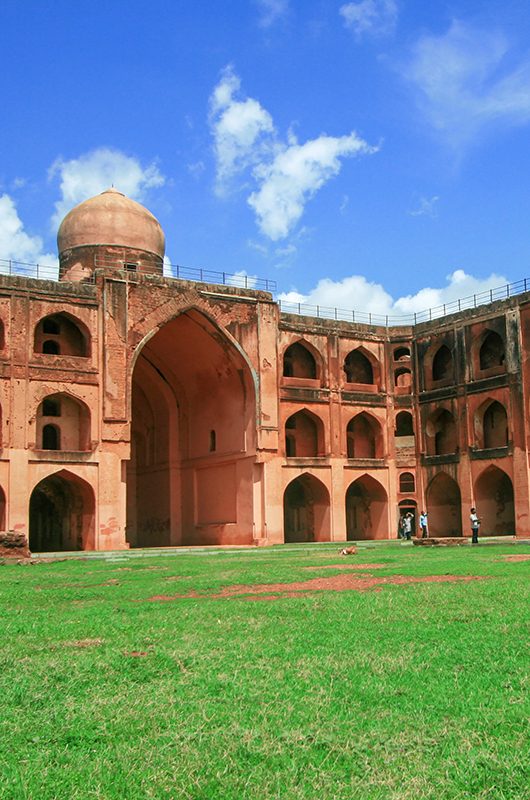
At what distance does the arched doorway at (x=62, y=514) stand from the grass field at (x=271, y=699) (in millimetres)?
21488

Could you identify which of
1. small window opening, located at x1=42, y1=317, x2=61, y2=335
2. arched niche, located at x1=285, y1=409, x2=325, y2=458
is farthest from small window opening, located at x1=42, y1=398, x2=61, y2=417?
arched niche, located at x1=285, y1=409, x2=325, y2=458

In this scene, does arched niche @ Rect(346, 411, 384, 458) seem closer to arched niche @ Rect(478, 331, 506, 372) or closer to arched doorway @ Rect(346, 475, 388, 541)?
arched doorway @ Rect(346, 475, 388, 541)

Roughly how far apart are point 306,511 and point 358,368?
22.4 feet

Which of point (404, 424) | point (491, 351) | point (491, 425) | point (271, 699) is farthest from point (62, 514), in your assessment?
point (271, 699)

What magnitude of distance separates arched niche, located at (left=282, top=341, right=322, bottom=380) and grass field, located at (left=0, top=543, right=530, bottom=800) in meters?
27.7

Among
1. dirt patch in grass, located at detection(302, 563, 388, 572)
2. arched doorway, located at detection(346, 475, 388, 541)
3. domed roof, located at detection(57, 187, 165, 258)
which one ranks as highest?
domed roof, located at detection(57, 187, 165, 258)

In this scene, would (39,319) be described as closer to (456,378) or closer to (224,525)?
(224,525)

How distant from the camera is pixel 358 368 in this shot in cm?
4038

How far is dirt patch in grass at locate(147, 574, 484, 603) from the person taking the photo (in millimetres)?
12070

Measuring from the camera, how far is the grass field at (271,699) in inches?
170

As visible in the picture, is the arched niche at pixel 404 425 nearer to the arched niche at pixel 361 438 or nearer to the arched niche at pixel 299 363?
the arched niche at pixel 361 438

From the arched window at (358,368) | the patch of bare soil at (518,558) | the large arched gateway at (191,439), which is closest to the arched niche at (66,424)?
the large arched gateway at (191,439)

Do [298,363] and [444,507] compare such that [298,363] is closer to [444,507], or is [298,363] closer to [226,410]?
[226,410]

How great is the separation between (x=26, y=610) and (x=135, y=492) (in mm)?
31653
